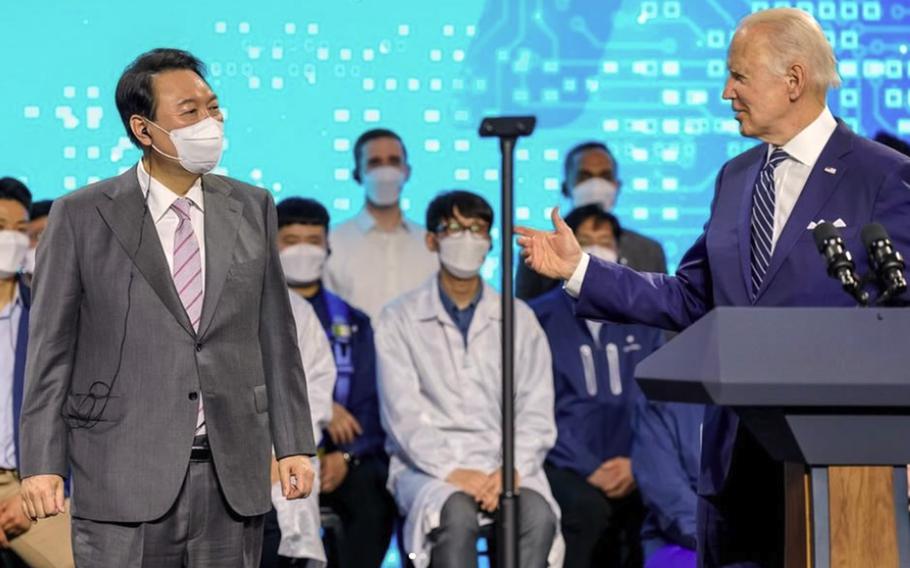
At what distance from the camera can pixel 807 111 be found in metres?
3.10

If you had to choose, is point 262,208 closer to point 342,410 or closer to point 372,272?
point 342,410

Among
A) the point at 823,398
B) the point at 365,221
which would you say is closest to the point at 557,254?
the point at 823,398

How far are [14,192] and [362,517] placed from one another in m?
1.80

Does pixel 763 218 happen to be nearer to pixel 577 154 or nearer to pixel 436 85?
pixel 577 154

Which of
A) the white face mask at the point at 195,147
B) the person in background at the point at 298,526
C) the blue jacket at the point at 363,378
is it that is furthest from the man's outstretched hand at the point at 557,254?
the blue jacket at the point at 363,378

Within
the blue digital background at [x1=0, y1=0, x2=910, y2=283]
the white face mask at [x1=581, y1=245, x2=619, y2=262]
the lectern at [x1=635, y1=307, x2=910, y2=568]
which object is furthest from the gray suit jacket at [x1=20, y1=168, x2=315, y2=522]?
the blue digital background at [x1=0, y1=0, x2=910, y2=283]

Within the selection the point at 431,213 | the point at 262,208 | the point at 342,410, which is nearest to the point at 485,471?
the point at 342,410

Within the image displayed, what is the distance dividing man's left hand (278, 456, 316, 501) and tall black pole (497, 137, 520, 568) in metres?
0.76

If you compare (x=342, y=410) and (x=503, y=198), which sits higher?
(x=503, y=198)

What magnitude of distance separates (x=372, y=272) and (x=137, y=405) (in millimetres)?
3239

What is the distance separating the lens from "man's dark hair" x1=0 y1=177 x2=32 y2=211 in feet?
17.1

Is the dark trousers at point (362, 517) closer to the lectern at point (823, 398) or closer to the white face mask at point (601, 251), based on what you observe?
the white face mask at point (601, 251)

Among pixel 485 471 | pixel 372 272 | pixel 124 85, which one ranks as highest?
pixel 124 85

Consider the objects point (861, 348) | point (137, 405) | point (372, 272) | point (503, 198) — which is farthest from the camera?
point (372, 272)
